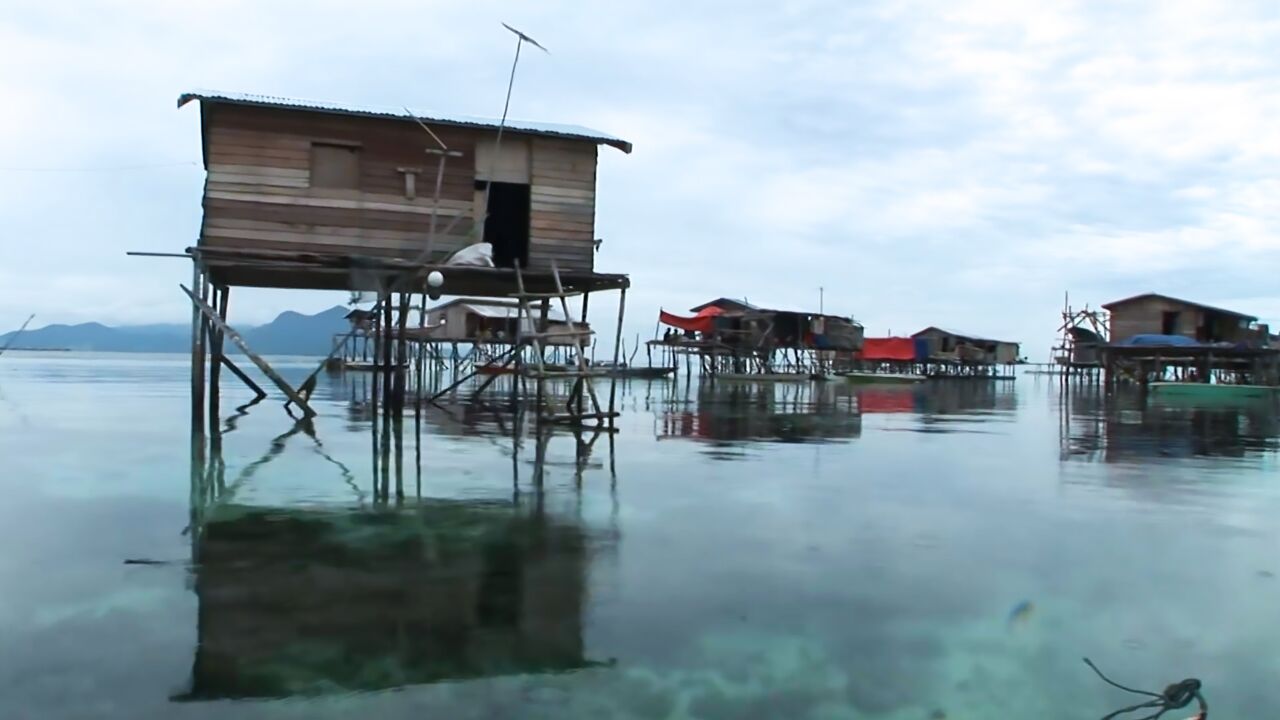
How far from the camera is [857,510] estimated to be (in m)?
9.98

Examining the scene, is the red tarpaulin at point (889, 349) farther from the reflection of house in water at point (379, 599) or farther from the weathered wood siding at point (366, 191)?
the reflection of house in water at point (379, 599)

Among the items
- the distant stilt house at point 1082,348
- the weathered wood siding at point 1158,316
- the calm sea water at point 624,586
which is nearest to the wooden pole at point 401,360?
the calm sea water at point 624,586

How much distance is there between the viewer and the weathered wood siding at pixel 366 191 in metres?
17.0

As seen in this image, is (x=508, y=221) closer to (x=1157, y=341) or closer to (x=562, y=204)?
(x=562, y=204)

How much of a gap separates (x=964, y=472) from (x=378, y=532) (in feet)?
26.7

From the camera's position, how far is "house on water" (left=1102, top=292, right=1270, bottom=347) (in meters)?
50.5

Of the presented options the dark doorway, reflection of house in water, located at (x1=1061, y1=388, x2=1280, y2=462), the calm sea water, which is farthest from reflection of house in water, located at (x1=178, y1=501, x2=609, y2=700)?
the dark doorway

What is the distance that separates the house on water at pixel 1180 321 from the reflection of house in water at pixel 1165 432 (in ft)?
69.0

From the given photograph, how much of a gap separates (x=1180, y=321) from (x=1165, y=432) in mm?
35019

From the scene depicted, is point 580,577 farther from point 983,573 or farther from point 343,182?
point 343,182

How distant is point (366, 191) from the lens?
17.7 meters

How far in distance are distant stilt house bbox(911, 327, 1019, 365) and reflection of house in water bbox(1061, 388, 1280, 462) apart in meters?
41.2

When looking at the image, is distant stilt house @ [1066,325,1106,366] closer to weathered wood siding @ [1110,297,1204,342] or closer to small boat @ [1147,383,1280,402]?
weathered wood siding @ [1110,297,1204,342]

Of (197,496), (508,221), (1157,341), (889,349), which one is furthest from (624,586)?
(889,349)
